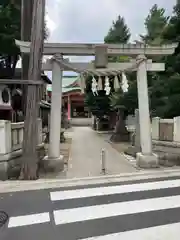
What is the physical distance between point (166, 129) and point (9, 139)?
6356mm

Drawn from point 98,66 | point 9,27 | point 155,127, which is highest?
point 9,27

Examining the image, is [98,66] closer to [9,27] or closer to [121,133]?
[9,27]

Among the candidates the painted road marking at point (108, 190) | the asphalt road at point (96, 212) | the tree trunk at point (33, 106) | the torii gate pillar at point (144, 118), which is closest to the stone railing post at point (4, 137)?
the tree trunk at point (33, 106)

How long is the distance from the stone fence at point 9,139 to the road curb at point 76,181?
1022mm

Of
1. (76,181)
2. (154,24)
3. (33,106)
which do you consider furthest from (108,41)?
(76,181)

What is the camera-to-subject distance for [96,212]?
528cm

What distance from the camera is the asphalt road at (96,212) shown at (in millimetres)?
4352

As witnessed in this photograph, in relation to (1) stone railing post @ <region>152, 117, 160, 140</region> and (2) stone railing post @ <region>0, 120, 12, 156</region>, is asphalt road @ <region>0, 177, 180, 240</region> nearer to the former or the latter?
(2) stone railing post @ <region>0, 120, 12, 156</region>

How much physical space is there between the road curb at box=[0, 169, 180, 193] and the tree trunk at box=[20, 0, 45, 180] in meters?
0.53

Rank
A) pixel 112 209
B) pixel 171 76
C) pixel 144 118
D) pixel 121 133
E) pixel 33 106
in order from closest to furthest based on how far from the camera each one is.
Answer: pixel 112 209, pixel 33 106, pixel 144 118, pixel 171 76, pixel 121 133

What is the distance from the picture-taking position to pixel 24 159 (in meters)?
8.16

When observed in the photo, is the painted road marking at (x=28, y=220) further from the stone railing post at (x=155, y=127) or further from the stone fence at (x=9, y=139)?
the stone railing post at (x=155, y=127)

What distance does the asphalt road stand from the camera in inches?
171

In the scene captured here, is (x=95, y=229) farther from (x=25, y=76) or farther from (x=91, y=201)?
(x=25, y=76)
